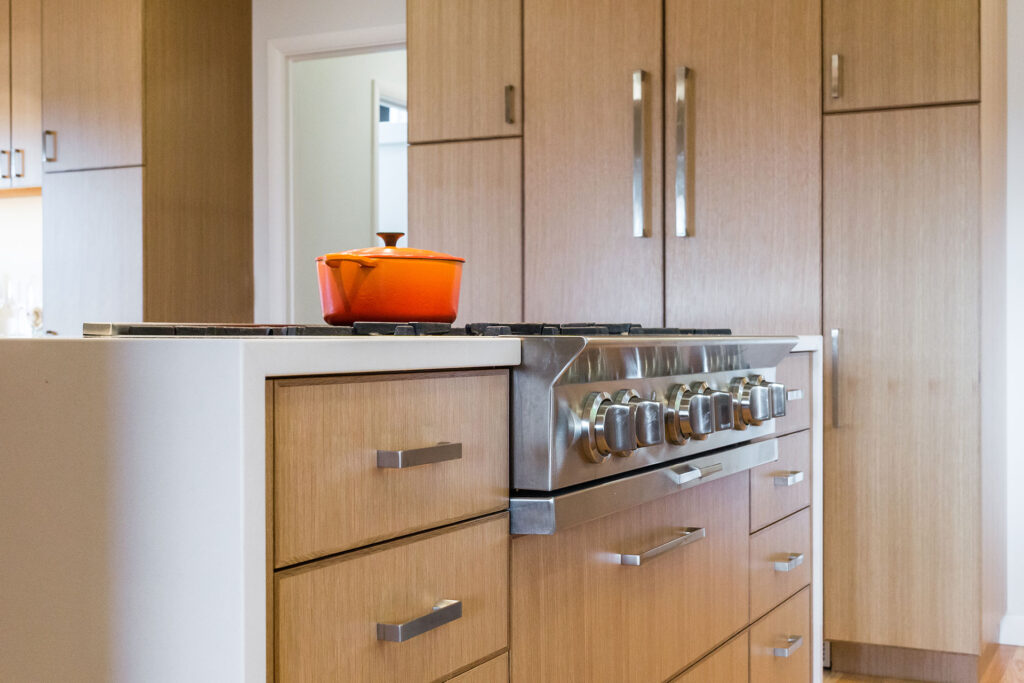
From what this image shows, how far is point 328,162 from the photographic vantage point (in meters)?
4.41

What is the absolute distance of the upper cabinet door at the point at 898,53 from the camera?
2.40m

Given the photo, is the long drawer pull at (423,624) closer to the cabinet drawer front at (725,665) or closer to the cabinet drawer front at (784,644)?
the cabinet drawer front at (725,665)

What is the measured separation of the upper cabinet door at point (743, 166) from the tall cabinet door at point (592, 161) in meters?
0.06

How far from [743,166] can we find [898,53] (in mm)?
451

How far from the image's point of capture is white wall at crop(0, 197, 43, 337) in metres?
3.97

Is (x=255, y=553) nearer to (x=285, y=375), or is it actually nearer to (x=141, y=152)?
(x=285, y=375)

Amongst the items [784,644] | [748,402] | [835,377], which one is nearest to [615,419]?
[748,402]

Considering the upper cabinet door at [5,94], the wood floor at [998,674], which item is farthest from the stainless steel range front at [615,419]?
the upper cabinet door at [5,94]

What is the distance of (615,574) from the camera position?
1278 mm

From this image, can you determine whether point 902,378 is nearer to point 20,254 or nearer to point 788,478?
point 788,478

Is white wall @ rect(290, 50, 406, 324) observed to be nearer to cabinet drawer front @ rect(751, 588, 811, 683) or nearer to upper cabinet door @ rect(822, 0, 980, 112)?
upper cabinet door @ rect(822, 0, 980, 112)

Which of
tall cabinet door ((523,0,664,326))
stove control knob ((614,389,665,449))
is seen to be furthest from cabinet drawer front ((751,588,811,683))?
tall cabinet door ((523,0,664,326))

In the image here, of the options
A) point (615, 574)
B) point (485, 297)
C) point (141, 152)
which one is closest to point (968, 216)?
point (485, 297)

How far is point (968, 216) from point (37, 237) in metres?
3.47
